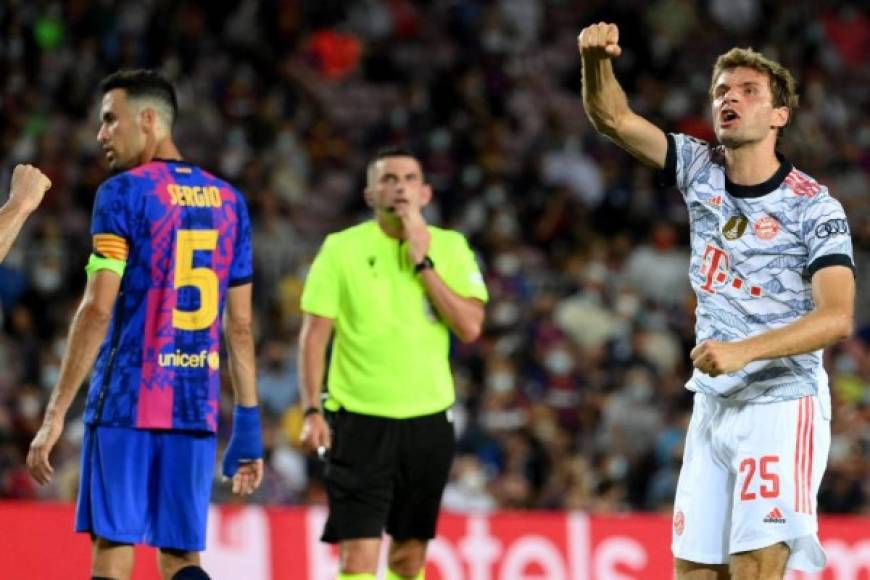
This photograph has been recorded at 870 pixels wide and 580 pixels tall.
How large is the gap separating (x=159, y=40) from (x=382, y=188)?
8.66 m

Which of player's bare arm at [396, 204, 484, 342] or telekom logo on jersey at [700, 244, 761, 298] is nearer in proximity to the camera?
telekom logo on jersey at [700, 244, 761, 298]

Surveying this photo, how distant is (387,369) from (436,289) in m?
0.42

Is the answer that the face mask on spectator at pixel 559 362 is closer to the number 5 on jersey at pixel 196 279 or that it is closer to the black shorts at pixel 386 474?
the black shorts at pixel 386 474

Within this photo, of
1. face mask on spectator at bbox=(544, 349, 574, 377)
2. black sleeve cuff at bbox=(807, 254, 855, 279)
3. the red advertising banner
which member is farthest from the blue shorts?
face mask on spectator at bbox=(544, 349, 574, 377)

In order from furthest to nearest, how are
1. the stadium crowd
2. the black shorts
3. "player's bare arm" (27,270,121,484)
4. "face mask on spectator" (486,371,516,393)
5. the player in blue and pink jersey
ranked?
"face mask on spectator" (486,371,516,393) → the stadium crowd → the black shorts → the player in blue and pink jersey → "player's bare arm" (27,270,121,484)

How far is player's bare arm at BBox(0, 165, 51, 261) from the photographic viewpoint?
5.62 m

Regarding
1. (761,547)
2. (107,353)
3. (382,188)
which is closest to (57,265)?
(382,188)

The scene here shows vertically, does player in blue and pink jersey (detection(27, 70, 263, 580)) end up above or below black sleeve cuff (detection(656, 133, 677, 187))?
below

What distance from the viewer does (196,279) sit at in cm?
630

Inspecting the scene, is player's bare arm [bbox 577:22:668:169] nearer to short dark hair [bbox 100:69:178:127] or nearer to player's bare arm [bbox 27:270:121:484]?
short dark hair [bbox 100:69:178:127]

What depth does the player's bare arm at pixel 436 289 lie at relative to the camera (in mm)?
7688

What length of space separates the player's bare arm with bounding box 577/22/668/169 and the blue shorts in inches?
73.1

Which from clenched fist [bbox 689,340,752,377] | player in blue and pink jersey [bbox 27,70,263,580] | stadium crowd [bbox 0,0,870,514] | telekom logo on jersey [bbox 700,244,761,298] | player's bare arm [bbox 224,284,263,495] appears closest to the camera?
clenched fist [bbox 689,340,752,377]

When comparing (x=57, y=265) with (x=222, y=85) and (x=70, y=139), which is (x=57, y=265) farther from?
(x=222, y=85)
